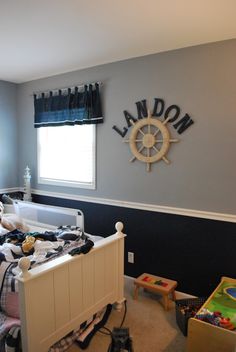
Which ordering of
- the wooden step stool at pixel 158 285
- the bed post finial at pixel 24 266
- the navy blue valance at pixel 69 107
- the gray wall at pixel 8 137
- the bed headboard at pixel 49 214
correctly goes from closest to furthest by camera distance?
the bed post finial at pixel 24 266
the wooden step stool at pixel 158 285
the bed headboard at pixel 49 214
the navy blue valance at pixel 69 107
the gray wall at pixel 8 137

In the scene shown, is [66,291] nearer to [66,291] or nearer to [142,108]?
[66,291]

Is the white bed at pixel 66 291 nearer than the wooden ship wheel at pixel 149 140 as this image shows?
Yes

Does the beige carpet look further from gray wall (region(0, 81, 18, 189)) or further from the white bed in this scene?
gray wall (region(0, 81, 18, 189))

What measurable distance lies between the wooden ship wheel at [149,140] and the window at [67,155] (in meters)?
0.60

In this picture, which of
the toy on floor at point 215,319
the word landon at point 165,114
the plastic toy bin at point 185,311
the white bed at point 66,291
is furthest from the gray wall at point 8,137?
the toy on floor at point 215,319

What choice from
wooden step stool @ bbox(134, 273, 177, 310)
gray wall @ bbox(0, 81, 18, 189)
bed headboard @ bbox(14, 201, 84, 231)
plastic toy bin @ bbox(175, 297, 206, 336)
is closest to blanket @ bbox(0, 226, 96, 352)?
bed headboard @ bbox(14, 201, 84, 231)

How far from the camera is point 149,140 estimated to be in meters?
2.92

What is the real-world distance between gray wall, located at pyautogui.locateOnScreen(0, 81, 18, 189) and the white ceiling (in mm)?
999

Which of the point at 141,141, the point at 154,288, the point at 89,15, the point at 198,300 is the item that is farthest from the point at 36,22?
the point at 198,300

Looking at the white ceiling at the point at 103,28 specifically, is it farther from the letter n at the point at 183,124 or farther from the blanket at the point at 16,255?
the blanket at the point at 16,255

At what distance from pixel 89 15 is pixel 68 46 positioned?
0.68 meters

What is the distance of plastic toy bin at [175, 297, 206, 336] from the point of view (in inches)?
88.4

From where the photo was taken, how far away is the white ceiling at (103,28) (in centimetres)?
191

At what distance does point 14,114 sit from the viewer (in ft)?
13.6
